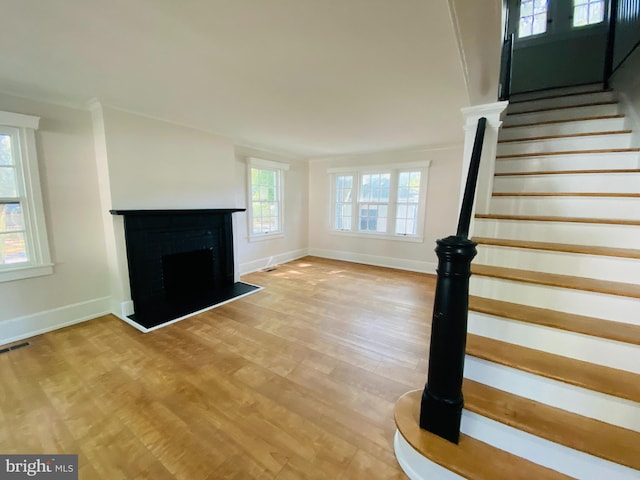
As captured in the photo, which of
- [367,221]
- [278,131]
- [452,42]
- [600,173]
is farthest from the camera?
[367,221]

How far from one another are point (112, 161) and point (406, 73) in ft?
10.0

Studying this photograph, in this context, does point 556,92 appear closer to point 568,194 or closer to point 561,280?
point 568,194

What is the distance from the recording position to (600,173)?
6.41ft

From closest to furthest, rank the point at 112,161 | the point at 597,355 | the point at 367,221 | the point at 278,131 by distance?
the point at 597,355 → the point at 112,161 → the point at 278,131 → the point at 367,221

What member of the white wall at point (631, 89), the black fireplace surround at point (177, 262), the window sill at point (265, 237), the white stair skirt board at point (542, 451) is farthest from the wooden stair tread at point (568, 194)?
the window sill at point (265, 237)

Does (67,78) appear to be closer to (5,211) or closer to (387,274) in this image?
(5,211)

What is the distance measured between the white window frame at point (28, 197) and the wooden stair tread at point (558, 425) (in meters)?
3.82

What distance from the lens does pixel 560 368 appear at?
121cm

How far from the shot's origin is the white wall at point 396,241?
4.64 metres

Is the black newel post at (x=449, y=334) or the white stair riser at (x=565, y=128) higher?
the white stair riser at (x=565, y=128)

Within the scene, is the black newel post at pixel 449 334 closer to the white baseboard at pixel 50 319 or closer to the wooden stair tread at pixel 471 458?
the wooden stair tread at pixel 471 458

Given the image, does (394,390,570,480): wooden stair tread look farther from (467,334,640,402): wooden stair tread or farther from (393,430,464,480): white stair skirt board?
(467,334,640,402): wooden stair tread

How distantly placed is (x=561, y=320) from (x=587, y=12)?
5.41 metres

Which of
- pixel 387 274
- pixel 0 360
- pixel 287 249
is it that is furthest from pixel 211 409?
pixel 287 249
